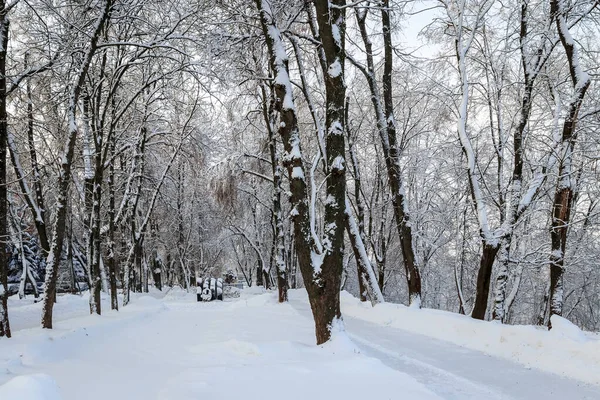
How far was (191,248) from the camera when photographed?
3625 cm

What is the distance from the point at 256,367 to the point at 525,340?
4601 millimetres

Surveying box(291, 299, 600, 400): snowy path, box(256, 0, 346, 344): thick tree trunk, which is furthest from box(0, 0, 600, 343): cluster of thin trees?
box(291, 299, 600, 400): snowy path

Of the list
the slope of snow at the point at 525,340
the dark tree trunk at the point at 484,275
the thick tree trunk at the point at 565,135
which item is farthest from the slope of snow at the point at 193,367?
the thick tree trunk at the point at 565,135

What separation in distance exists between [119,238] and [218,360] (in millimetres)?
22137

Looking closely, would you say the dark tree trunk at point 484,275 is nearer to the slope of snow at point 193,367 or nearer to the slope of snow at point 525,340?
the slope of snow at point 525,340

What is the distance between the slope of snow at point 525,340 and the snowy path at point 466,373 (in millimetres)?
223

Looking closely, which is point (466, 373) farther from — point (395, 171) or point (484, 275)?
point (395, 171)

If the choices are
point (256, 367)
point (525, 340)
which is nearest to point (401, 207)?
point (525, 340)

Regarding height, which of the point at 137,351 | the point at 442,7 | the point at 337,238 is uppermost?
the point at 442,7

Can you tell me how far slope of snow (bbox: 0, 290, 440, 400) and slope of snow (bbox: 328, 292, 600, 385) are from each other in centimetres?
270

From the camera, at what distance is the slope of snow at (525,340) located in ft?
18.2

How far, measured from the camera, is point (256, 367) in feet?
15.1

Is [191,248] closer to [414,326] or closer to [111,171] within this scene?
[111,171]

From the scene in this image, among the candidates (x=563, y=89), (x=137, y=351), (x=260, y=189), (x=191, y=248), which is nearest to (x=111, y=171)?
(x=137, y=351)
